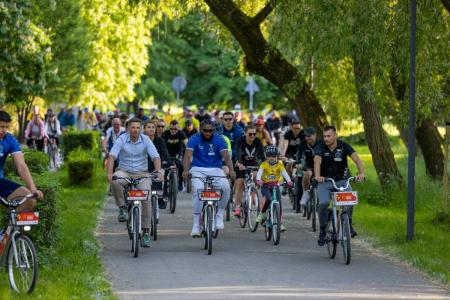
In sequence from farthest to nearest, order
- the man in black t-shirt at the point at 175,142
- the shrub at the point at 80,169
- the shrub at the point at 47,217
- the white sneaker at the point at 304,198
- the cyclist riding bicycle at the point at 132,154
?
the shrub at the point at 80,169 → the man in black t-shirt at the point at 175,142 → the white sneaker at the point at 304,198 → the cyclist riding bicycle at the point at 132,154 → the shrub at the point at 47,217

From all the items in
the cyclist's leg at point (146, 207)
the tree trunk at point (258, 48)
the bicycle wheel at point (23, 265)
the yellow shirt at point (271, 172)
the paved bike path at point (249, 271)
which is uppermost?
the tree trunk at point (258, 48)

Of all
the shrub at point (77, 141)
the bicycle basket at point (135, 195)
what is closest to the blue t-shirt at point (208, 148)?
the bicycle basket at point (135, 195)

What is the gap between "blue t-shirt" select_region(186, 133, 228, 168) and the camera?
16.6 meters

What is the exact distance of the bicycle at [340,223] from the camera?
14.2 metres

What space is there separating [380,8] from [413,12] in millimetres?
1673

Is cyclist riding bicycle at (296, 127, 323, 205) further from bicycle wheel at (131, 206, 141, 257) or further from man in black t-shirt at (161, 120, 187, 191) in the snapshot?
bicycle wheel at (131, 206, 141, 257)

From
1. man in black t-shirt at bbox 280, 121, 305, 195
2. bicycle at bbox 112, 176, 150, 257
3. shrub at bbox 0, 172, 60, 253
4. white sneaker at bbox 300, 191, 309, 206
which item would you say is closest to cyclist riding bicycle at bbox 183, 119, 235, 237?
bicycle at bbox 112, 176, 150, 257

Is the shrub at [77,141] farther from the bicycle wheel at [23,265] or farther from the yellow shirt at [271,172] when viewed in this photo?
the bicycle wheel at [23,265]

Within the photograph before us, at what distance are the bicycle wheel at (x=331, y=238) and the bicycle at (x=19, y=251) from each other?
4538 millimetres

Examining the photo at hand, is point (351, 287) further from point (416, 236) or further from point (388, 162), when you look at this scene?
point (388, 162)

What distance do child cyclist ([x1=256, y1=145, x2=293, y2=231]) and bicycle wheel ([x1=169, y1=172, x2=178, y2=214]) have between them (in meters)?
4.19

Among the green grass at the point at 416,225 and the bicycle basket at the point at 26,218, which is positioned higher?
the bicycle basket at the point at 26,218

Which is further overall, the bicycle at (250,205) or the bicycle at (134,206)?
the bicycle at (250,205)

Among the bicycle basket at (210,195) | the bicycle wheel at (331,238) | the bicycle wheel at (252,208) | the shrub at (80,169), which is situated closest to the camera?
the bicycle wheel at (331,238)
